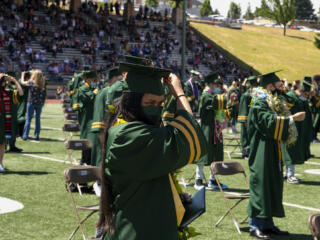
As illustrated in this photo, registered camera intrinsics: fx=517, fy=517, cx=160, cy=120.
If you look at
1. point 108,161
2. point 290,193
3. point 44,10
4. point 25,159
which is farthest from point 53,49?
point 108,161

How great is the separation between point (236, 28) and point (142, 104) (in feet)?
240

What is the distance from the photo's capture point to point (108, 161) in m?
2.84

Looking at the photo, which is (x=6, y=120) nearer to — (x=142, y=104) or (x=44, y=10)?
(x=142, y=104)

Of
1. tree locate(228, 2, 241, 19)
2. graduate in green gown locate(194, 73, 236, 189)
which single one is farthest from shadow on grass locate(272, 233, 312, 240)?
tree locate(228, 2, 241, 19)

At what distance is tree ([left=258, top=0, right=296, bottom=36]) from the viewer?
254ft

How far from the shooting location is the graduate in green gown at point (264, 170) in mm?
6242

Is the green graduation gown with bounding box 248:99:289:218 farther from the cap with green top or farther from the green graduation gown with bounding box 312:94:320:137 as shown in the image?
the green graduation gown with bounding box 312:94:320:137

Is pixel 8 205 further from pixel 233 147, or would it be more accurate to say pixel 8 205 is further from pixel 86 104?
pixel 233 147

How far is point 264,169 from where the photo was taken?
633 centimetres

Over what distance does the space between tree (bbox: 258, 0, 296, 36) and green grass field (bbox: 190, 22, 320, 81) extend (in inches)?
145

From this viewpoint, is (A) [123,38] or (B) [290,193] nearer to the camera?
(B) [290,193]

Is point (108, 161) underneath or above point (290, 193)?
above

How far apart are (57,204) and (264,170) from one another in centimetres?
315

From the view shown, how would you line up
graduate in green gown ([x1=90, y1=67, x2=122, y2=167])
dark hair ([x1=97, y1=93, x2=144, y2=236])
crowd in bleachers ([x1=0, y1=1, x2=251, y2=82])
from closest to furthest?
dark hair ([x1=97, y1=93, x2=144, y2=236]) → graduate in green gown ([x1=90, y1=67, x2=122, y2=167]) → crowd in bleachers ([x1=0, y1=1, x2=251, y2=82])
